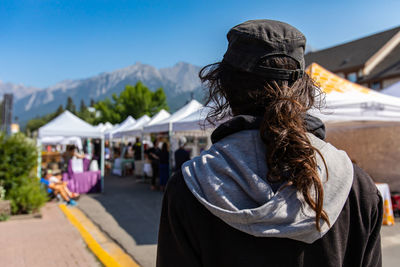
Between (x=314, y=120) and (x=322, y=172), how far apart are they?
0.58 ft

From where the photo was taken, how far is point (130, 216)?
24.0 ft

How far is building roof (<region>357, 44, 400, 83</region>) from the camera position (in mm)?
30906

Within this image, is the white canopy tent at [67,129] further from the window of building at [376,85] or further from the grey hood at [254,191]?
the window of building at [376,85]

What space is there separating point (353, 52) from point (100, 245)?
3908cm

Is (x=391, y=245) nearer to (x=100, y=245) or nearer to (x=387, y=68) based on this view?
(x=100, y=245)

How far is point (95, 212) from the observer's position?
7953 millimetres

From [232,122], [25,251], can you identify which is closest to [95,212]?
[25,251]

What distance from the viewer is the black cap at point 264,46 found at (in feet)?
3.24

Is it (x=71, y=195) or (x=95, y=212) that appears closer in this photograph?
(x=95, y=212)

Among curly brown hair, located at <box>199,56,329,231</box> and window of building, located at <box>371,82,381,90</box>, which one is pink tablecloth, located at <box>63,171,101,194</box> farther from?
window of building, located at <box>371,82,381,90</box>

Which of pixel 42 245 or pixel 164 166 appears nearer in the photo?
pixel 42 245

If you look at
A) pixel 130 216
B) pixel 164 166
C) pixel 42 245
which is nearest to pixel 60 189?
pixel 130 216

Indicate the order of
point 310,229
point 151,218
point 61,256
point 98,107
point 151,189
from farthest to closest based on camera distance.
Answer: point 98,107, point 151,189, point 151,218, point 61,256, point 310,229

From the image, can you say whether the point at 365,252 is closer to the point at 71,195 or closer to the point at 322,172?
the point at 322,172
